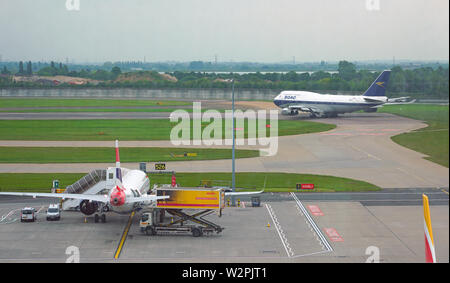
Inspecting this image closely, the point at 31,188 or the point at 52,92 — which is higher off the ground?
the point at 52,92

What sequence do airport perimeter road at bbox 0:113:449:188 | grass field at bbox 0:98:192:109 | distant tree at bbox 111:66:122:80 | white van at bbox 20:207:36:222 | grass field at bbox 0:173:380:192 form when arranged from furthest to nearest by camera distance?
1. distant tree at bbox 111:66:122:80
2. grass field at bbox 0:98:192:109
3. airport perimeter road at bbox 0:113:449:188
4. grass field at bbox 0:173:380:192
5. white van at bbox 20:207:36:222

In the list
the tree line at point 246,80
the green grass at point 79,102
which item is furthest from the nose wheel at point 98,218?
the tree line at point 246,80

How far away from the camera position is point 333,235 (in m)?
23.1

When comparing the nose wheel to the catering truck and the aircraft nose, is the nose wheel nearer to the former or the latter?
the catering truck

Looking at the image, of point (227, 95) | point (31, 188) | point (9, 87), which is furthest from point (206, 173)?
point (227, 95)

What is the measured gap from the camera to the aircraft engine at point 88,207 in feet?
86.8

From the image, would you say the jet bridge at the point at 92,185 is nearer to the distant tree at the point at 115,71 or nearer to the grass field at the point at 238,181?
the grass field at the point at 238,181

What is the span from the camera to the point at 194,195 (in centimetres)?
2361

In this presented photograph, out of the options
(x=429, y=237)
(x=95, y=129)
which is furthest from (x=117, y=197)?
(x=95, y=129)

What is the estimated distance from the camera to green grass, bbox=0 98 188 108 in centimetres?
4089

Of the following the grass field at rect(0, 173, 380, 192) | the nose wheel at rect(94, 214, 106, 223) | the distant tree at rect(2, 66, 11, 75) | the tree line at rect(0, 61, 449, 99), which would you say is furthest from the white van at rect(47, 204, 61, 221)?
the tree line at rect(0, 61, 449, 99)

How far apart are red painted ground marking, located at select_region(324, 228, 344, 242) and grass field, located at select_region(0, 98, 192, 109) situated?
28636 mm
